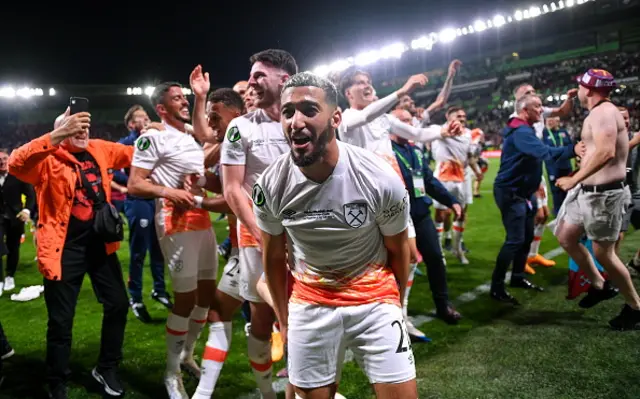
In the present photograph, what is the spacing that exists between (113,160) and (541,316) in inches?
177

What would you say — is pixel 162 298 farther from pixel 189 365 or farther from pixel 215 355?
pixel 215 355

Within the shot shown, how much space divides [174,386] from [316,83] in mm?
2649

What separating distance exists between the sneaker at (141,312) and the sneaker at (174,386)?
2.14 meters

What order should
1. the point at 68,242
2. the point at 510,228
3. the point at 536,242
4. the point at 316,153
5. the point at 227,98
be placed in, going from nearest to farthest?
the point at 316,153 < the point at 68,242 < the point at 227,98 < the point at 510,228 < the point at 536,242

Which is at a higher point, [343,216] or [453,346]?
[343,216]

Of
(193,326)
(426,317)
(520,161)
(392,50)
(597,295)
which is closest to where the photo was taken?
(193,326)

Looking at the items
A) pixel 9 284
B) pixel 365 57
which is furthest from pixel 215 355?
pixel 365 57

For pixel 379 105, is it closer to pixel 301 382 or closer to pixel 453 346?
pixel 453 346

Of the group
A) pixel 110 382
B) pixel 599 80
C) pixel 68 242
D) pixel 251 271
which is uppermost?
pixel 599 80

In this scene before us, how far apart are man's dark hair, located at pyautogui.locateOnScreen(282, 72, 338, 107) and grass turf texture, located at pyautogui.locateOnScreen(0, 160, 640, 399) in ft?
7.86

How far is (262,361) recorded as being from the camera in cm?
328

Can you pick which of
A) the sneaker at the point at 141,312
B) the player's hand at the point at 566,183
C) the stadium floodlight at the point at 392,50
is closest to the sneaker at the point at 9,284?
the sneaker at the point at 141,312

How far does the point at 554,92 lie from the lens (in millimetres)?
39750

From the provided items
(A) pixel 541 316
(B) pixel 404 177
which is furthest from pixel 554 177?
(B) pixel 404 177
